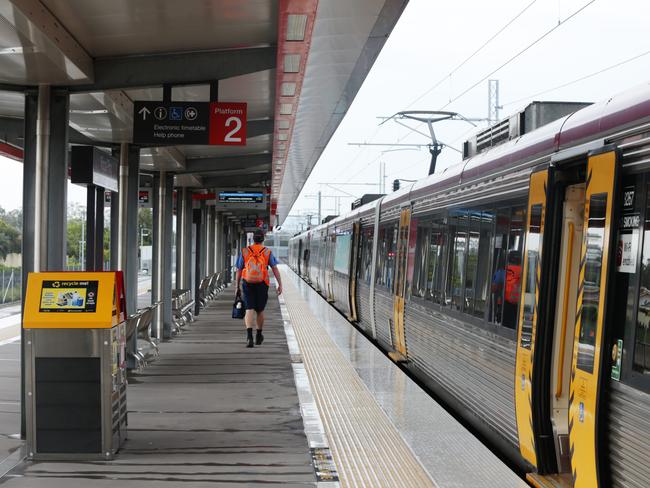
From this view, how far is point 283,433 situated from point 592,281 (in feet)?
9.84

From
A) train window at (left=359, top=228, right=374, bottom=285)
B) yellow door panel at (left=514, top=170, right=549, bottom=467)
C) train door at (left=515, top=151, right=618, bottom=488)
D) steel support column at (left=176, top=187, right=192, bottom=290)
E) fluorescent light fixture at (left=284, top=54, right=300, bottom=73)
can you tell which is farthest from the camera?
steel support column at (left=176, top=187, right=192, bottom=290)

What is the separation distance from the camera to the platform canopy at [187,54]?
6.00 metres

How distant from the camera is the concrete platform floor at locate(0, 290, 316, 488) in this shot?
5152 mm

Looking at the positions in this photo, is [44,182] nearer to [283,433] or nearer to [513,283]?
[283,433]

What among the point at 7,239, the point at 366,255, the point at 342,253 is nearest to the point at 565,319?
the point at 366,255

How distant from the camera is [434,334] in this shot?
8.72 metres

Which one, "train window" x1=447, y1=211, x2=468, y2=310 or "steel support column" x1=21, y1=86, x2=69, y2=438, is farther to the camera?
"train window" x1=447, y1=211, x2=468, y2=310

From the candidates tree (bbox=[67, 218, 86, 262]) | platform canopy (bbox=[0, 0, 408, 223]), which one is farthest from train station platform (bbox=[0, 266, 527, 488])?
tree (bbox=[67, 218, 86, 262])

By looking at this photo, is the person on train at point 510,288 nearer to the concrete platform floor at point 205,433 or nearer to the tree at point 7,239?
the concrete platform floor at point 205,433

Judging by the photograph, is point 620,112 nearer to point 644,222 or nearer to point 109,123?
point 644,222

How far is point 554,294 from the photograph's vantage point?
511 cm

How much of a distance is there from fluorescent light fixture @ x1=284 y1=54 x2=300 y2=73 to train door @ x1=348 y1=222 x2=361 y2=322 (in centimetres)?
950

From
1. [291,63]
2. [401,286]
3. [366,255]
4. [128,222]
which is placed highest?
[291,63]

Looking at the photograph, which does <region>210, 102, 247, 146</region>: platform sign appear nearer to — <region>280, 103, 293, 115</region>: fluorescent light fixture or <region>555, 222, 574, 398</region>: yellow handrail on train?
<region>280, 103, 293, 115</region>: fluorescent light fixture
